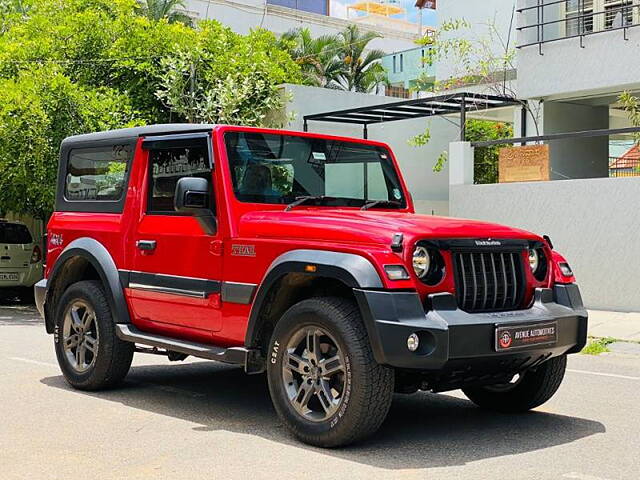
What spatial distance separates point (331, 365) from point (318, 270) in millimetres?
600

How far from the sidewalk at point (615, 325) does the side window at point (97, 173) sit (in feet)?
23.0

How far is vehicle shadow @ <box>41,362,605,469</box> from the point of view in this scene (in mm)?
6211

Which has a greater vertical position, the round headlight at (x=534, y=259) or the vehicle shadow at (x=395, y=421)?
the round headlight at (x=534, y=259)

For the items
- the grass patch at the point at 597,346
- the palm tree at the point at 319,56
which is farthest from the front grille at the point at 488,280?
the palm tree at the point at 319,56

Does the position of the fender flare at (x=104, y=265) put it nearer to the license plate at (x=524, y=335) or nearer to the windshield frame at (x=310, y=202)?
the windshield frame at (x=310, y=202)

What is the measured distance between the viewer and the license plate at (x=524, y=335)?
6.21m

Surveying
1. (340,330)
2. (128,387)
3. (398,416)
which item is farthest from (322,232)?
(128,387)

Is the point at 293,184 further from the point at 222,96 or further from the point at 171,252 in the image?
the point at 222,96

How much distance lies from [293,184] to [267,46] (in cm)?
1421

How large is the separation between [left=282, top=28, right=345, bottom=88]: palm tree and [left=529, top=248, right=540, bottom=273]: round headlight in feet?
112

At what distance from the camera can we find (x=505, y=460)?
6.02m

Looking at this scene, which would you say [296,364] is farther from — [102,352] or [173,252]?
[102,352]

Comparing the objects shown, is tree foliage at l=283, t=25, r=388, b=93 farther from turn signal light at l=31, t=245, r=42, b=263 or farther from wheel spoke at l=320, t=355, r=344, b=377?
wheel spoke at l=320, t=355, r=344, b=377

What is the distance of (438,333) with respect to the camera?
5.93 meters
